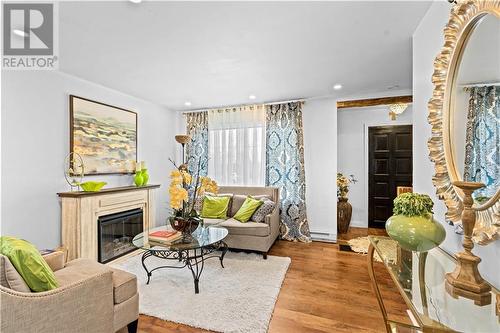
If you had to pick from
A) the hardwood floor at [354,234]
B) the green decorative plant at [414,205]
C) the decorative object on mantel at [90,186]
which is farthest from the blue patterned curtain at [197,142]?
the green decorative plant at [414,205]

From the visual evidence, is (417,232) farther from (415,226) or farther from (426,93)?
(426,93)

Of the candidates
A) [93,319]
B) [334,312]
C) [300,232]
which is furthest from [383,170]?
[93,319]

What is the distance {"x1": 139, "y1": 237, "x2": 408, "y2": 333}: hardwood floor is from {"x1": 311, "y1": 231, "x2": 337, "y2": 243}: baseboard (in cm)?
69

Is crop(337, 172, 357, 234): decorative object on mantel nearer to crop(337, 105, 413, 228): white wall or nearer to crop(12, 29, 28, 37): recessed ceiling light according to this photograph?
crop(337, 105, 413, 228): white wall

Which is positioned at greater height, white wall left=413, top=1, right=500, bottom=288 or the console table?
white wall left=413, top=1, right=500, bottom=288

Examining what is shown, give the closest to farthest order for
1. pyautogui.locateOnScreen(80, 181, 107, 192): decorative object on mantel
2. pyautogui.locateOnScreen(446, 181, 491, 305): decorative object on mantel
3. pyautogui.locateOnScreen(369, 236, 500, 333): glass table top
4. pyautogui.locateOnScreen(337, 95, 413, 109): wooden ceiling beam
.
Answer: pyautogui.locateOnScreen(369, 236, 500, 333): glass table top
pyautogui.locateOnScreen(446, 181, 491, 305): decorative object on mantel
pyautogui.locateOnScreen(80, 181, 107, 192): decorative object on mantel
pyautogui.locateOnScreen(337, 95, 413, 109): wooden ceiling beam

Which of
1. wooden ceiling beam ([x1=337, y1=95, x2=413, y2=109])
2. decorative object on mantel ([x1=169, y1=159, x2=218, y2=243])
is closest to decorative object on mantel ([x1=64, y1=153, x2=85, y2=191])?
decorative object on mantel ([x1=169, y1=159, x2=218, y2=243])

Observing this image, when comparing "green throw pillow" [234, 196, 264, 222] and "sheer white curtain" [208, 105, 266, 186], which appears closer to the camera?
"green throw pillow" [234, 196, 264, 222]

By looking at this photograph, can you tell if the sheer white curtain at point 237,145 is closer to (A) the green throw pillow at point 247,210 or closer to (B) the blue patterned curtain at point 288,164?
(B) the blue patterned curtain at point 288,164

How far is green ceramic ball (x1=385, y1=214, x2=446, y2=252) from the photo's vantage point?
3.90 feet

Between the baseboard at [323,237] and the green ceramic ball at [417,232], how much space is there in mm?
3146

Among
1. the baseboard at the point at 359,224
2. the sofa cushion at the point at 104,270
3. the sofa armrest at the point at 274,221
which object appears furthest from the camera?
the baseboard at the point at 359,224

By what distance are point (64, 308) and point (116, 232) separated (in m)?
2.39

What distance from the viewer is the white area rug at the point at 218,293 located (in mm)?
2012
